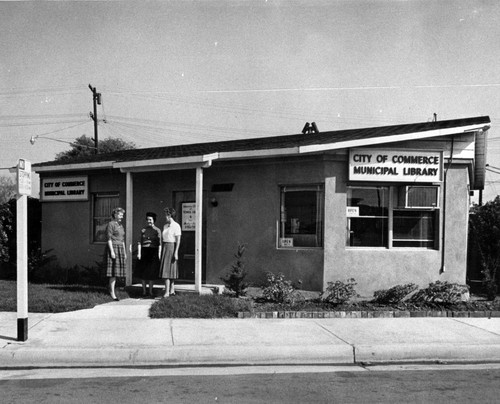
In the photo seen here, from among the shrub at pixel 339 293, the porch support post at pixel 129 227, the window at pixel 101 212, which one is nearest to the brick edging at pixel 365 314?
the shrub at pixel 339 293

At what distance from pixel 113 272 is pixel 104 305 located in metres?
0.66

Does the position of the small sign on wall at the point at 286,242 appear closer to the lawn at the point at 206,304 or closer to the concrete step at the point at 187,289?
the lawn at the point at 206,304

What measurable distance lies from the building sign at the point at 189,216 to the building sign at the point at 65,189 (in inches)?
128


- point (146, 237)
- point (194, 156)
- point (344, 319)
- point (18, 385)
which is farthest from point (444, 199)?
point (18, 385)

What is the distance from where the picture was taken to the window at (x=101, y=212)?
14.8 meters

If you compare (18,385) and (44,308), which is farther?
(44,308)

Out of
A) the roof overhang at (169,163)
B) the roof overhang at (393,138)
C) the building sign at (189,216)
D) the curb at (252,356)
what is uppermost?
the roof overhang at (393,138)

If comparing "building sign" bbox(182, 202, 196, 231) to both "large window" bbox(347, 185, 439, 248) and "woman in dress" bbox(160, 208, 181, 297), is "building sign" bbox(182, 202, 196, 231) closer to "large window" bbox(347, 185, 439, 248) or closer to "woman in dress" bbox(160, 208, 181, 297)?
"woman in dress" bbox(160, 208, 181, 297)

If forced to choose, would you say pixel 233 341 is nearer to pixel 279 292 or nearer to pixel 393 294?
pixel 279 292

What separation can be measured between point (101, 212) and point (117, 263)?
4.69 meters

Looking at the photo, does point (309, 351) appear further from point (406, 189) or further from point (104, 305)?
point (406, 189)

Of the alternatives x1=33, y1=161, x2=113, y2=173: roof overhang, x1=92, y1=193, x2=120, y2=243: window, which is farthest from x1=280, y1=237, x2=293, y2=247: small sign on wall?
x1=92, y1=193, x2=120, y2=243: window

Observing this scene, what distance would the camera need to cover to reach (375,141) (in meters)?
11.0

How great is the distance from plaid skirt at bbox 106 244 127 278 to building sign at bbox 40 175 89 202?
470cm
